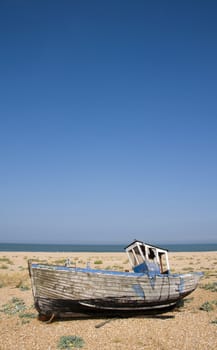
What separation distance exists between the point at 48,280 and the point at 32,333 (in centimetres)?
203

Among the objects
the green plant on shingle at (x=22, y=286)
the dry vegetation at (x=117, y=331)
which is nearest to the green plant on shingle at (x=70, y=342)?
the dry vegetation at (x=117, y=331)

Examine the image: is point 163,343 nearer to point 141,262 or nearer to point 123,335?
point 123,335

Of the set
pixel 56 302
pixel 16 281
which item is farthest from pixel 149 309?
pixel 16 281

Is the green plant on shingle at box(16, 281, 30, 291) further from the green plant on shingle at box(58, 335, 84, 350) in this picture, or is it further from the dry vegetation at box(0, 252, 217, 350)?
the green plant on shingle at box(58, 335, 84, 350)

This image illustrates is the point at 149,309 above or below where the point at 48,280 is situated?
below

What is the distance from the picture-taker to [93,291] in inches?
489

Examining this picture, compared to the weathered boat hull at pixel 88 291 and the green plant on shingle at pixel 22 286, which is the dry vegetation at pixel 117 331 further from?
the green plant on shingle at pixel 22 286

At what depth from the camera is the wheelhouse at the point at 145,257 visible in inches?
563

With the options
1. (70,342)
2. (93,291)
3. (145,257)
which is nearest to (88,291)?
(93,291)

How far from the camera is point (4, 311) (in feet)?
46.6

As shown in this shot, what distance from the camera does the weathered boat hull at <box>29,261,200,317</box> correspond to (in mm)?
12258

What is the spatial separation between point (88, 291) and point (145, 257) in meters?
3.83

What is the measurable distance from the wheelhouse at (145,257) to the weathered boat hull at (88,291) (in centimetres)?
100

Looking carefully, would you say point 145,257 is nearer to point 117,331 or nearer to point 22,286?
point 117,331
